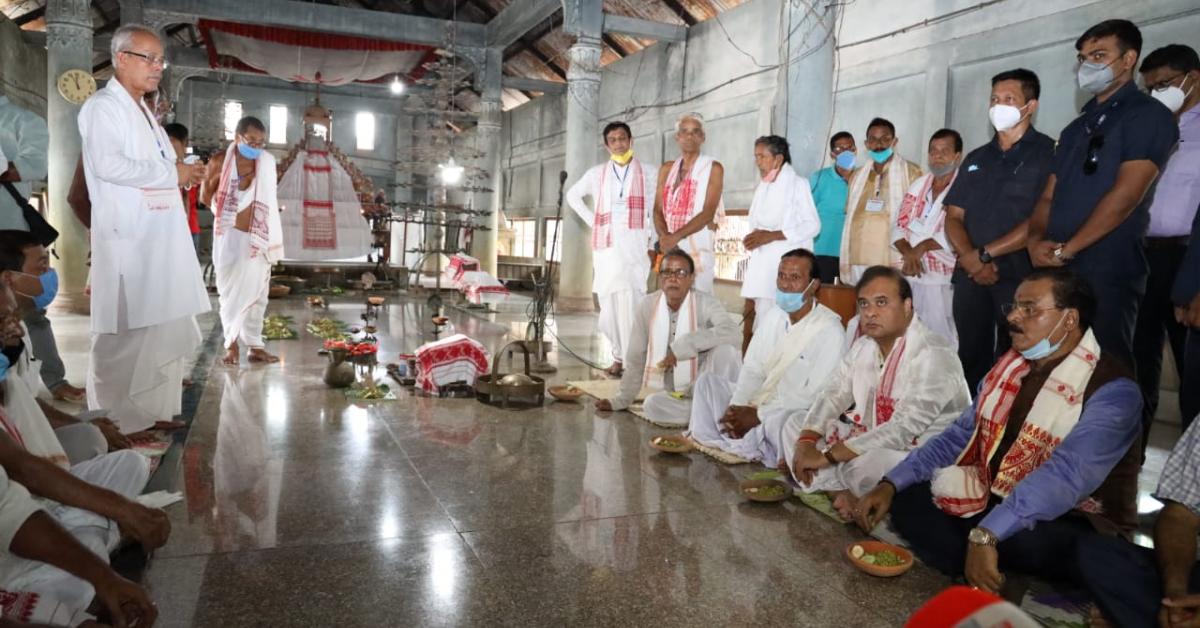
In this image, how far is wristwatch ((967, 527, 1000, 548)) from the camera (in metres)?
2.33

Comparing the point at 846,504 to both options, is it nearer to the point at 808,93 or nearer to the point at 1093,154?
the point at 1093,154

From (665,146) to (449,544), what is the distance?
10.6 m

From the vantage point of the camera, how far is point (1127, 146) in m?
3.33

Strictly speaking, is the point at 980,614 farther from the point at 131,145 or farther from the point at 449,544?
the point at 131,145

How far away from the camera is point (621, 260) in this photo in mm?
6523

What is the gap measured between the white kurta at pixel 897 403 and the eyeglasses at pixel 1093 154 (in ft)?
3.33

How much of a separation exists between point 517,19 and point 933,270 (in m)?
9.10

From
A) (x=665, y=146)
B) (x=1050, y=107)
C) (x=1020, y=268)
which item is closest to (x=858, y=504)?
(x=1020, y=268)

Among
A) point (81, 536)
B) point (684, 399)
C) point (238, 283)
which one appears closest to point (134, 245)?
point (81, 536)

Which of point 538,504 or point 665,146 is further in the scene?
point 665,146

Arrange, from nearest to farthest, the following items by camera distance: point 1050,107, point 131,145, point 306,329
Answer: point 131,145 < point 1050,107 < point 306,329

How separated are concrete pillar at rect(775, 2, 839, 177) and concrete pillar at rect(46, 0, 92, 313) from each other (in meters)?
7.77

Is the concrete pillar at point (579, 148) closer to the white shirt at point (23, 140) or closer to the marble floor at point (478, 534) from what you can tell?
the marble floor at point (478, 534)

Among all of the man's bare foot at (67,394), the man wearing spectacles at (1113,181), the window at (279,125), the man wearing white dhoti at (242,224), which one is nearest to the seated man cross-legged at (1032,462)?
the man wearing spectacles at (1113,181)
